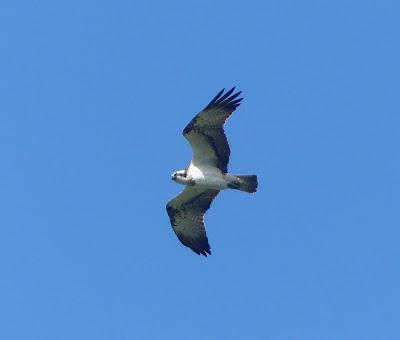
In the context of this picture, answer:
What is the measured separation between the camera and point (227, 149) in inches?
1163

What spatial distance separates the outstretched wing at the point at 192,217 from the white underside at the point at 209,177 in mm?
932

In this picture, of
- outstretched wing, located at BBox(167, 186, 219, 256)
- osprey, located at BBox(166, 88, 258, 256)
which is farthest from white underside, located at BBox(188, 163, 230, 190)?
outstretched wing, located at BBox(167, 186, 219, 256)

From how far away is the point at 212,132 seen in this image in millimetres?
29234

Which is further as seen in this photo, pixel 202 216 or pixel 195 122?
pixel 202 216

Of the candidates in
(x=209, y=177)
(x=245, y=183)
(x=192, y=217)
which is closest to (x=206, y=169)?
(x=209, y=177)

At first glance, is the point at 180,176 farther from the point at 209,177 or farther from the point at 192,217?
the point at 192,217

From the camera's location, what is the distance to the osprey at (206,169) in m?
29.1

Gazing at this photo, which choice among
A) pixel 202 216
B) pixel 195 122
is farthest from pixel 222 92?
pixel 202 216

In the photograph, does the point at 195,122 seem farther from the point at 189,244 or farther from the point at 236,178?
the point at 189,244

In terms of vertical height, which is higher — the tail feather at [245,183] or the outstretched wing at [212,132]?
the outstretched wing at [212,132]

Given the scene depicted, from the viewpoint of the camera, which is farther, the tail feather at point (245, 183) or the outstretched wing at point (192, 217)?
the outstretched wing at point (192, 217)

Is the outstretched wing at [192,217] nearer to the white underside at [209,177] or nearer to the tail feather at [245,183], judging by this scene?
the white underside at [209,177]

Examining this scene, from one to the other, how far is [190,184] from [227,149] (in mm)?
1294

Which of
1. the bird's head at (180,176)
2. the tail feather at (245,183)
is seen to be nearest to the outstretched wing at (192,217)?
the bird's head at (180,176)
